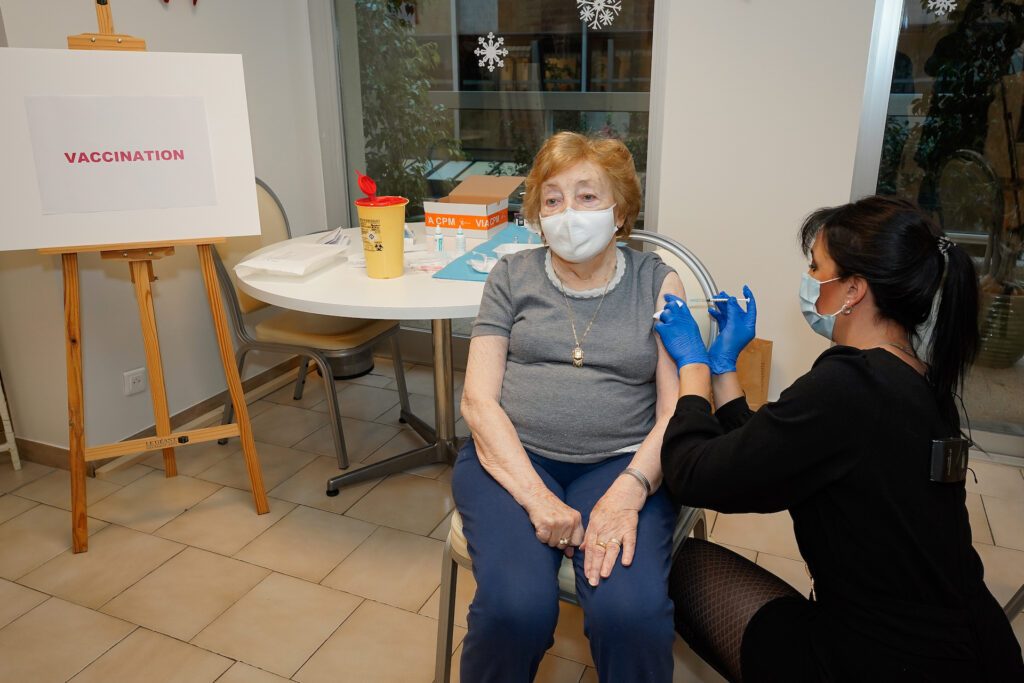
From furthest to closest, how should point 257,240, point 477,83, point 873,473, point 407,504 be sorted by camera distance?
point 477,83 → point 257,240 → point 407,504 → point 873,473

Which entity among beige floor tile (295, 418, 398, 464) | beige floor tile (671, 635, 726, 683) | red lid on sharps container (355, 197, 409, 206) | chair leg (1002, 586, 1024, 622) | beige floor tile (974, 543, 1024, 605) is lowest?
beige floor tile (974, 543, 1024, 605)

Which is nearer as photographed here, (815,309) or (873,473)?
(873,473)

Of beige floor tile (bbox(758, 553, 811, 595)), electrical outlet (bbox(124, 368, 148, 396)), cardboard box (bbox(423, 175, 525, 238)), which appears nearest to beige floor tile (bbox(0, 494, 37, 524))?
electrical outlet (bbox(124, 368, 148, 396))

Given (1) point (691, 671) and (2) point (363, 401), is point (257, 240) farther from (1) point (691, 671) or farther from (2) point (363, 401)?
(1) point (691, 671)

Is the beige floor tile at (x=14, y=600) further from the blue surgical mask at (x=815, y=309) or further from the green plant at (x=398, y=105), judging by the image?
the green plant at (x=398, y=105)

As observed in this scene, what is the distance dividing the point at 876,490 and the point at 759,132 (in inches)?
73.7

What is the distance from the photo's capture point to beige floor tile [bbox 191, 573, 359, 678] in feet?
5.92

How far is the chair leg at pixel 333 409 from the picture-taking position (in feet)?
8.36

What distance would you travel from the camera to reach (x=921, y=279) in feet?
3.75

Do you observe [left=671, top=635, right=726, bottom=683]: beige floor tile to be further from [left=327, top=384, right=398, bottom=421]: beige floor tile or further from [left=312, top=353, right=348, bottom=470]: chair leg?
[left=327, top=384, right=398, bottom=421]: beige floor tile

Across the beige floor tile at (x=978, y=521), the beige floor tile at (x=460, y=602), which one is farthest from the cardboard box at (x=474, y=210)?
the beige floor tile at (x=978, y=521)

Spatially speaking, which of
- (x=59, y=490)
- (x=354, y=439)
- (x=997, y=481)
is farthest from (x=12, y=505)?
(x=997, y=481)

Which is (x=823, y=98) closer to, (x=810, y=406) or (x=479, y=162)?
(x=479, y=162)

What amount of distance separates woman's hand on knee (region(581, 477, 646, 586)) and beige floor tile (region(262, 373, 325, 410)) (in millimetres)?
2100
